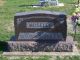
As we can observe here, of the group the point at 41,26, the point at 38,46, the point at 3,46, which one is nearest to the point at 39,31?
the point at 41,26

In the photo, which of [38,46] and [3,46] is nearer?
[38,46]

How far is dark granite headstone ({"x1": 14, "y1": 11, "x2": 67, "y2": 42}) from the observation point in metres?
12.5

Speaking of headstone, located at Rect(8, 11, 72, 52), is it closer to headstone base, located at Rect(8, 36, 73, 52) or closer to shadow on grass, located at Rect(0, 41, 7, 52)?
headstone base, located at Rect(8, 36, 73, 52)

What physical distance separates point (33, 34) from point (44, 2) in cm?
1470

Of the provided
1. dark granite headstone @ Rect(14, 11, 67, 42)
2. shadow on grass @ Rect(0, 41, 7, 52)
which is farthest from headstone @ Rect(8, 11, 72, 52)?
shadow on grass @ Rect(0, 41, 7, 52)

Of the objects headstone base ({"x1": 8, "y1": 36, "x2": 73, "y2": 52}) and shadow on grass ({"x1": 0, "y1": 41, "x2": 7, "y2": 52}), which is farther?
shadow on grass ({"x1": 0, "y1": 41, "x2": 7, "y2": 52})

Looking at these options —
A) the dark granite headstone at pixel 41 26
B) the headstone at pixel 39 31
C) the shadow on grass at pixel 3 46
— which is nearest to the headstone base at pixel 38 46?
the headstone at pixel 39 31

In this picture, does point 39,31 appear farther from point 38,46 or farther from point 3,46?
point 3,46

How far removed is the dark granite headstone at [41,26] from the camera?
12.5m

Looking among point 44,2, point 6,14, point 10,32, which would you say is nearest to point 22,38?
point 10,32

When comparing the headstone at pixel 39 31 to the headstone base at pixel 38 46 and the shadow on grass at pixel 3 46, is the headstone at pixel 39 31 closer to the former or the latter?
→ the headstone base at pixel 38 46

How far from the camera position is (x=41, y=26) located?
41.4 ft

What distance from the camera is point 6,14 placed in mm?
21906

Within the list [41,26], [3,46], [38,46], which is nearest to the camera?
[38,46]
